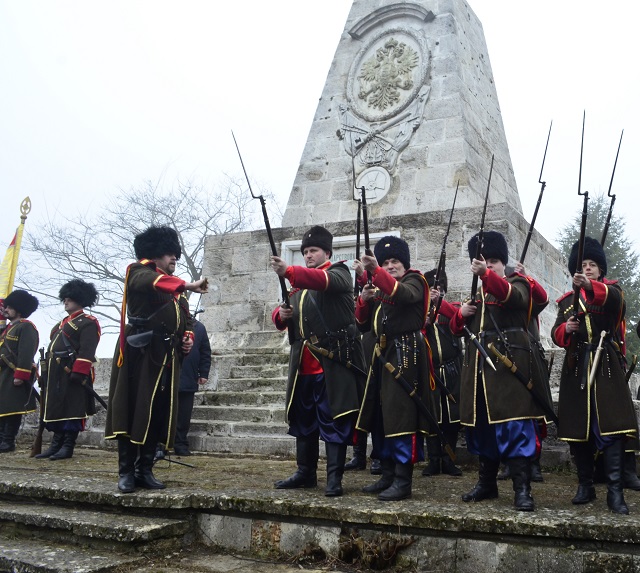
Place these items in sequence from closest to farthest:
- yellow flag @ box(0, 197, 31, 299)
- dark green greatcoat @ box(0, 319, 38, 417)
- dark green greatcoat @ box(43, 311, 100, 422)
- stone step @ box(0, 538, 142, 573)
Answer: stone step @ box(0, 538, 142, 573)
dark green greatcoat @ box(43, 311, 100, 422)
dark green greatcoat @ box(0, 319, 38, 417)
yellow flag @ box(0, 197, 31, 299)

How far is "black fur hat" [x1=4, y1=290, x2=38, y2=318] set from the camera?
8.56 metres

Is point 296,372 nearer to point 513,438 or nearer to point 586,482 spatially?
point 513,438

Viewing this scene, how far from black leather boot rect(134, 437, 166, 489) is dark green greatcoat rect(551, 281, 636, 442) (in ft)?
8.63

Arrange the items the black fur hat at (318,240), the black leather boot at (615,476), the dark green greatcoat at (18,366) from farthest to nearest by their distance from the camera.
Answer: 1. the dark green greatcoat at (18,366)
2. the black fur hat at (318,240)
3. the black leather boot at (615,476)

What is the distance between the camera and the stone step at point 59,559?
349cm

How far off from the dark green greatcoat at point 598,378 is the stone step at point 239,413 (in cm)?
365

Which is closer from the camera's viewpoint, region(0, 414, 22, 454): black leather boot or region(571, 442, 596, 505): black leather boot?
region(571, 442, 596, 505): black leather boot

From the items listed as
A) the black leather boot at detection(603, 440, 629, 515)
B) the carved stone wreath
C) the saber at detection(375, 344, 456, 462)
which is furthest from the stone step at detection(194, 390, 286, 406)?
the carved stone wreath

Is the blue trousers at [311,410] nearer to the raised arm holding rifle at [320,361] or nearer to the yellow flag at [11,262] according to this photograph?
the raised arm holding rifle at [320,361]

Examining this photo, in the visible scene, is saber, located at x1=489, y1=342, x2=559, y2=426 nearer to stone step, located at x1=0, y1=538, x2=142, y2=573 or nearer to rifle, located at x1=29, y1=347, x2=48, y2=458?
stone step, located at x1=0, y1=538, x2=142, y2=573

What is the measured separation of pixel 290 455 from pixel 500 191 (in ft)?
18.7

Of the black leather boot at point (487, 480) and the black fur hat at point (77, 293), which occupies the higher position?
the black fur hat at point (77, 293)

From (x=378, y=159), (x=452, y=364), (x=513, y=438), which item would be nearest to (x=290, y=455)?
(x=452, y=364)

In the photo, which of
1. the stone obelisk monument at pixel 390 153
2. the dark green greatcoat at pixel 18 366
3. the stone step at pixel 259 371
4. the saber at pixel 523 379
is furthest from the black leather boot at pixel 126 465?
the stone obelisk monument at pixel 390 153
